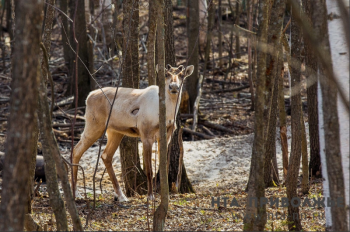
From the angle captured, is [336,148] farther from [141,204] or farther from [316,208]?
[141,204]

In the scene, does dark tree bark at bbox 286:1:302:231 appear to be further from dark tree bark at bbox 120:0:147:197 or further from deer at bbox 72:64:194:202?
dark tree bark at bbox 120:0:147:197

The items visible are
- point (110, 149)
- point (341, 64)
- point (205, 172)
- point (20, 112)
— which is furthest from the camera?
point (205, 172)

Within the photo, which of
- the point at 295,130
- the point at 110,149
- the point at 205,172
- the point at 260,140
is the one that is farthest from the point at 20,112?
the point at 205,172

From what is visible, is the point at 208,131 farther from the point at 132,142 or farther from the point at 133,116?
the point at 133,116

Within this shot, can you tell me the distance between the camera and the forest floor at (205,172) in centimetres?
564

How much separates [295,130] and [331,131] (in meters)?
2.32

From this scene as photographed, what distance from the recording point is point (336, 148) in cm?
Result: 375

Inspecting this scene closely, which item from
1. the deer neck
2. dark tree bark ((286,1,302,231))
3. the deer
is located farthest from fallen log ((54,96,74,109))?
dark tree bark ((286,1,302,231))

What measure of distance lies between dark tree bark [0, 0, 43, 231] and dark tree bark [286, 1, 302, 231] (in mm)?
2976

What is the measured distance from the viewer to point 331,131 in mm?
3758

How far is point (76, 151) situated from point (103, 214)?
7.74 feet

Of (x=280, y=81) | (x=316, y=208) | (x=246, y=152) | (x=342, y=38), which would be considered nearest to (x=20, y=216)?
(x=342, y=38)

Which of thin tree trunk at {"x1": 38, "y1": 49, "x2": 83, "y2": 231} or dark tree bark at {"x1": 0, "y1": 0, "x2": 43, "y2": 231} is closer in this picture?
dark tree bark at {"x1": 0, "y1": 0, "x2": 43, "y2": 231}

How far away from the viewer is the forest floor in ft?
18.5
